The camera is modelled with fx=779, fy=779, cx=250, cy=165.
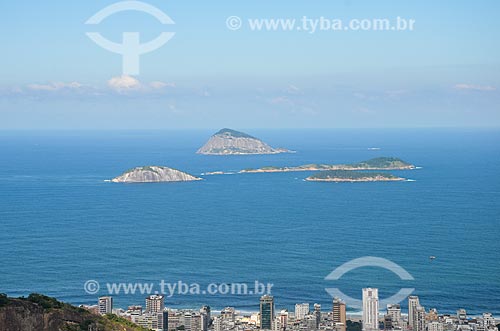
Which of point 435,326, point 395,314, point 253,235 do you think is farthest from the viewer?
point 253,235

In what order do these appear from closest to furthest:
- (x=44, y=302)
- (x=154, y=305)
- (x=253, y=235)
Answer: (x=44, y=302)
(x=154, y=305)
(x=253, y=235)

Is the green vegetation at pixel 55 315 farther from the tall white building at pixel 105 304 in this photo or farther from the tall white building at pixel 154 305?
the tall white building at pixel 154 305

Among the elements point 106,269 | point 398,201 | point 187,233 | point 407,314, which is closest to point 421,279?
point 407,314

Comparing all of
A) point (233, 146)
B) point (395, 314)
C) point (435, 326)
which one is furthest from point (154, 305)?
point (233, 146)

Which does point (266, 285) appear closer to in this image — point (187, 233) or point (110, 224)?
point (187, 233)

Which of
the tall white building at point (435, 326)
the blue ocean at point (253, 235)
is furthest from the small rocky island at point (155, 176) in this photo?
the tall white building at point (435, 326)

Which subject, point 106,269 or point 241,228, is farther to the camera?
point 241,228

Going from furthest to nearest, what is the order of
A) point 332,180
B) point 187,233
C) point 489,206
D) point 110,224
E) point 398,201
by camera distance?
point 332,180 → point 398,201 → point 489,206 → point 110,224 → point 187,233

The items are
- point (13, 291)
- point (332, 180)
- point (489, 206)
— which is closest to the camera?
point (13, 291)

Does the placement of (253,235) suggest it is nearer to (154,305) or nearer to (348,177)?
(154,305)
